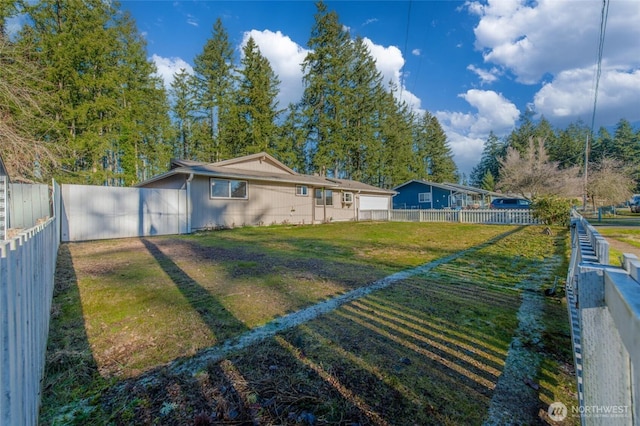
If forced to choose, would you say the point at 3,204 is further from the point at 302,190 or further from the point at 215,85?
the point at 215,85

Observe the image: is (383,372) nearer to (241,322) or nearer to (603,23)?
(241,322)

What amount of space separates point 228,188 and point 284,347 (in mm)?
12226

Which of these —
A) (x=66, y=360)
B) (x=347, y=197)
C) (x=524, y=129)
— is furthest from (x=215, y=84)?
(x=524, y=129)

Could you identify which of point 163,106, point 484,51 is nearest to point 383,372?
point 484,51

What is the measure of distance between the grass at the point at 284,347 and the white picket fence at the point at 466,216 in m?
11.7

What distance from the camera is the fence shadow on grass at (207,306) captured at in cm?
309

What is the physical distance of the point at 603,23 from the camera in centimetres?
788

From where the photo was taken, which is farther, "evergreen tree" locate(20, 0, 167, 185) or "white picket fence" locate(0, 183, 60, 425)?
"evergreen tree" locate(20, 0, 167, 185)

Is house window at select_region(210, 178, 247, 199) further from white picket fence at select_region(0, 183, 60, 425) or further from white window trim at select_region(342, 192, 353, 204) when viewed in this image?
white picket fence at select_region(0, 183, 60, 425)

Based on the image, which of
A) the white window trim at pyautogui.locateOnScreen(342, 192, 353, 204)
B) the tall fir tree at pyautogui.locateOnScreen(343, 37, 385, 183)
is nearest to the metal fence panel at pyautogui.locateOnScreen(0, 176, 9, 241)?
the white window trim at pyautogui.locateOnScreen(342, 192, 353, 204)

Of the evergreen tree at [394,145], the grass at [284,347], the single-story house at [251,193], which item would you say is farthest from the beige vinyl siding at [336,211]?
the evergreen tree at [394,145]

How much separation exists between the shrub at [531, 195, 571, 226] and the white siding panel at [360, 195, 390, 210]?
39.5 feet

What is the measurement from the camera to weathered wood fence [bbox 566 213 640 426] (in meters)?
0.81

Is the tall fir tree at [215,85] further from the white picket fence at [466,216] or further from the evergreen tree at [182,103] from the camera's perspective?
the white picket fence at [466,216]
